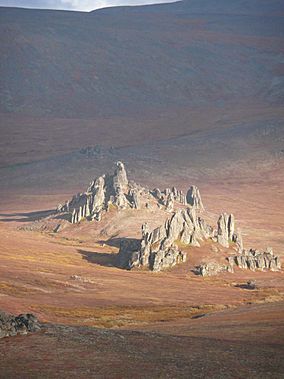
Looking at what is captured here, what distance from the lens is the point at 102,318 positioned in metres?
50.1

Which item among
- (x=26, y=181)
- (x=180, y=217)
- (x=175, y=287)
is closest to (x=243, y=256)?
(x=180, y=217)

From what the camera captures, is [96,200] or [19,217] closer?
[96,200]

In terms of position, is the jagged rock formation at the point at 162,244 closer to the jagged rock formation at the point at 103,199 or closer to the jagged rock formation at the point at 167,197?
the jagged rock formation at the point at 103,199

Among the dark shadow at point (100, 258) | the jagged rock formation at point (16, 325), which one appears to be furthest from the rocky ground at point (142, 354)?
the dark shadow at point (100, 258)

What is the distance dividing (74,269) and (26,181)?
109096 mm

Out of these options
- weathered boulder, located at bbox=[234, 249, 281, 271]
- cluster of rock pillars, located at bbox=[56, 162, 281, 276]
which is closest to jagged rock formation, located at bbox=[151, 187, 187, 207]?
cluster of rock pillars, located at bbox=[56, 162, 281, 276]

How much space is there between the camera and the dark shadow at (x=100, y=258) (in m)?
81.2

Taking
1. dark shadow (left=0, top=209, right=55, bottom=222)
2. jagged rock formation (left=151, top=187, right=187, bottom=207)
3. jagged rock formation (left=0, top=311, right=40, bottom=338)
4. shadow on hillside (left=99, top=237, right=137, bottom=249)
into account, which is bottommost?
jagged rock formation (left=0, top=311, right=40, bottom=338)

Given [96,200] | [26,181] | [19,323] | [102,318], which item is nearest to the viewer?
[19,323]

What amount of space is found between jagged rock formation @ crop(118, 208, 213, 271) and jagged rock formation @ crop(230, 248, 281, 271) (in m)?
6.30

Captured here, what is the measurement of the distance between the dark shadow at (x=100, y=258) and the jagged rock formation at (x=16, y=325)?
46.3 m

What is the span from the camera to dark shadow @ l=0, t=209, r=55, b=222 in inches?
4843

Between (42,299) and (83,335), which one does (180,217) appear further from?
(83,335)

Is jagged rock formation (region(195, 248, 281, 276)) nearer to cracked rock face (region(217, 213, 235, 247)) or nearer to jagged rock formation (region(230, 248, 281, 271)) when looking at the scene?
jagged rock formation (region(230, 248, 281, 271))
